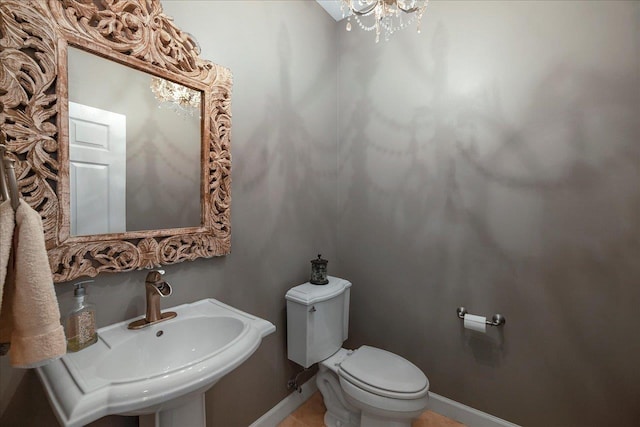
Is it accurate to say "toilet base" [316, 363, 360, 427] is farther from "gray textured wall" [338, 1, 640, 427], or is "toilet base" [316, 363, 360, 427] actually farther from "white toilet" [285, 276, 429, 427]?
"gray textured wall" [338, 1, 640, 427]

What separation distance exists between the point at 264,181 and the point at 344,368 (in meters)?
1.12

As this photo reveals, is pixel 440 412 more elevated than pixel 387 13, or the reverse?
pixel 387 13

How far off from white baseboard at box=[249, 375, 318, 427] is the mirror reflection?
119 centimetres

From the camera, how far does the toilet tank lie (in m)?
1.50

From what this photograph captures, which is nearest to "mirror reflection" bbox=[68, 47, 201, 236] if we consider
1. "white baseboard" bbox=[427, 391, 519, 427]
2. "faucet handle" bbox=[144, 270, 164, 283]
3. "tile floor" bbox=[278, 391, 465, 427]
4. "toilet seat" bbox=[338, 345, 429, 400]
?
"faucet handle" bbox=[144, 270, 164, 283]

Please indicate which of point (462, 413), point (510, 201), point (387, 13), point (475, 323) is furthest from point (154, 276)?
point (462, 413)

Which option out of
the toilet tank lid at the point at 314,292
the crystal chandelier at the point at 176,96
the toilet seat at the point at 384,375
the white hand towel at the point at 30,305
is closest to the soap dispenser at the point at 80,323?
the white hand towel at the point at 30,305

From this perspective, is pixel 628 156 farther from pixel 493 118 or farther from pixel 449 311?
pixel 449 311

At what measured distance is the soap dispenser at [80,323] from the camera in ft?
2.65

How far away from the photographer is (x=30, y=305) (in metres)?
0.58

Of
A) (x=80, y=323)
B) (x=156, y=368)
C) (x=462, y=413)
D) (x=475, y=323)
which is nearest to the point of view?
(x=80, y=323)

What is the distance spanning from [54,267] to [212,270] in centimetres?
56

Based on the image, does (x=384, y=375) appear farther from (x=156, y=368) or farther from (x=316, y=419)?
(x=156, y=368)

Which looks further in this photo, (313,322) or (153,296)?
(313,322)
